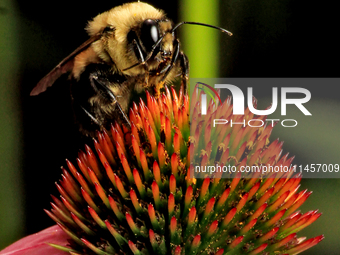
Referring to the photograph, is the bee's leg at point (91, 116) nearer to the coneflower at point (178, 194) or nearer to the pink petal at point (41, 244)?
the coneflower at point (178, 194)

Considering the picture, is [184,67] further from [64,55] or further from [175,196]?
[64,55]

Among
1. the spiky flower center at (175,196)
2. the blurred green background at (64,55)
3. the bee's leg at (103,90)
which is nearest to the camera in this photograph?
the spiky flower center at (175,196)

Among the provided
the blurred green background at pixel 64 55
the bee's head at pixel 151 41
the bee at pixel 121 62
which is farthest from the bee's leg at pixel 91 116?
the blurred green background at pixel 64 55

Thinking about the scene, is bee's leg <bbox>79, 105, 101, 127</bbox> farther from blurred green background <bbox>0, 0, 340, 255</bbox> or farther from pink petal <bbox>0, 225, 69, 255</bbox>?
blurred green background <bbox>0, 0, 340, 255</bbox>

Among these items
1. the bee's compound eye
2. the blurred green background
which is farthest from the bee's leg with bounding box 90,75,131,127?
the blurred green background

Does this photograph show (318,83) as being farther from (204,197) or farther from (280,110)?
(204,197)

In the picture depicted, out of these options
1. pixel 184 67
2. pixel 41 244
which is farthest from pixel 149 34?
pixel 41 244
